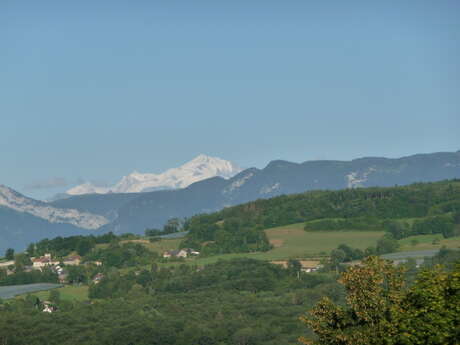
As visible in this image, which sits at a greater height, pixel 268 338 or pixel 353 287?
pixel 353 287

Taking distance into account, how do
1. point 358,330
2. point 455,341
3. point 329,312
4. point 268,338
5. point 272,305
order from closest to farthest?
point 455,341, point 358,330, point 329,312, point 268,338, point 272,305

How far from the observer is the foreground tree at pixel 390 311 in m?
44.0

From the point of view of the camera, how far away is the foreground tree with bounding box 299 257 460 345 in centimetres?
4397

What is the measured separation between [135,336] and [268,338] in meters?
27.8

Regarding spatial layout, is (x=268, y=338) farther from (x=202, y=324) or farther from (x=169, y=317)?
(x=169, y=317)

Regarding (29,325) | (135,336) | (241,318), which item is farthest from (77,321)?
(241,318)

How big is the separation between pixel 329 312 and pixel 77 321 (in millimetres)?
142877

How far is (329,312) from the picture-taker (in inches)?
2063

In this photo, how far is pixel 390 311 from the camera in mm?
48375

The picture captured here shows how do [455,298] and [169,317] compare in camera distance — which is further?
[169,317]

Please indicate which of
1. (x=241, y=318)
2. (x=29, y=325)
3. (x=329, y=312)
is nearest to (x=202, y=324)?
(x=241, y=318)

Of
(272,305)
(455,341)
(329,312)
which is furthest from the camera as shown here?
(272,305)

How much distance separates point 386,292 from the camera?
5128 centimetres

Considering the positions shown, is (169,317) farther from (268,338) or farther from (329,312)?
(329,312)
